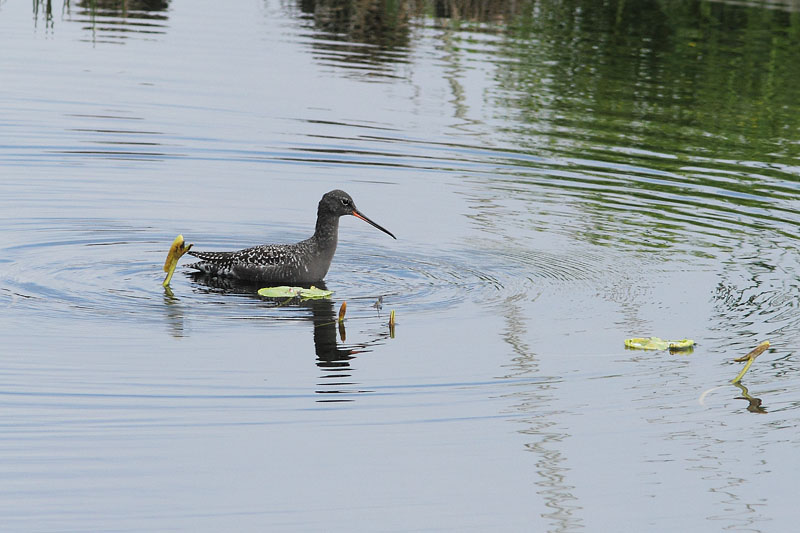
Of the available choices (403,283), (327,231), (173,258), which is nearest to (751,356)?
(403,283)

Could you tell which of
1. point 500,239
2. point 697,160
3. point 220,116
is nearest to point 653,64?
point 697,160

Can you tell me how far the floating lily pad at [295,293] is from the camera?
11968 millimetres

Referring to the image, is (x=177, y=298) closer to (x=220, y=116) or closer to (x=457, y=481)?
(x=457, y=481)

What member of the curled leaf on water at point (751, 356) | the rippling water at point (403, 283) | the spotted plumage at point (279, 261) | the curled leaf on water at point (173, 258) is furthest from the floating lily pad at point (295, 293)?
the curled leaf on water at point (751, 356)

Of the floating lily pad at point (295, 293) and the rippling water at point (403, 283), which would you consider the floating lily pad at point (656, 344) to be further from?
the floating lily pad at point (295, 293)

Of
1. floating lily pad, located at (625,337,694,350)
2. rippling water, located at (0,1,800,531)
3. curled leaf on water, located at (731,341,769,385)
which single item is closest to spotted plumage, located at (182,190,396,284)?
rippling water, located at (0,1,800,531)

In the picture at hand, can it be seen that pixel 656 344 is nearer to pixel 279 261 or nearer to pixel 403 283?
pixel 403 283

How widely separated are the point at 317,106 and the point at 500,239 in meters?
6.75

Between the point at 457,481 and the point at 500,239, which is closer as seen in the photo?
the point at 457,481

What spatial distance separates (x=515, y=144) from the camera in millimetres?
18219

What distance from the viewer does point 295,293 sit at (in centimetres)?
1203

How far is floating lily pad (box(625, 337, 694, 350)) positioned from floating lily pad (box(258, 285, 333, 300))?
299 centimetres

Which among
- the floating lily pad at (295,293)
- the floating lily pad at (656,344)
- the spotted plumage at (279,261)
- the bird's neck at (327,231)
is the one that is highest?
the bird's neck at (327,231)

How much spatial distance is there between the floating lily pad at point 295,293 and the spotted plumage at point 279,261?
41 cm
